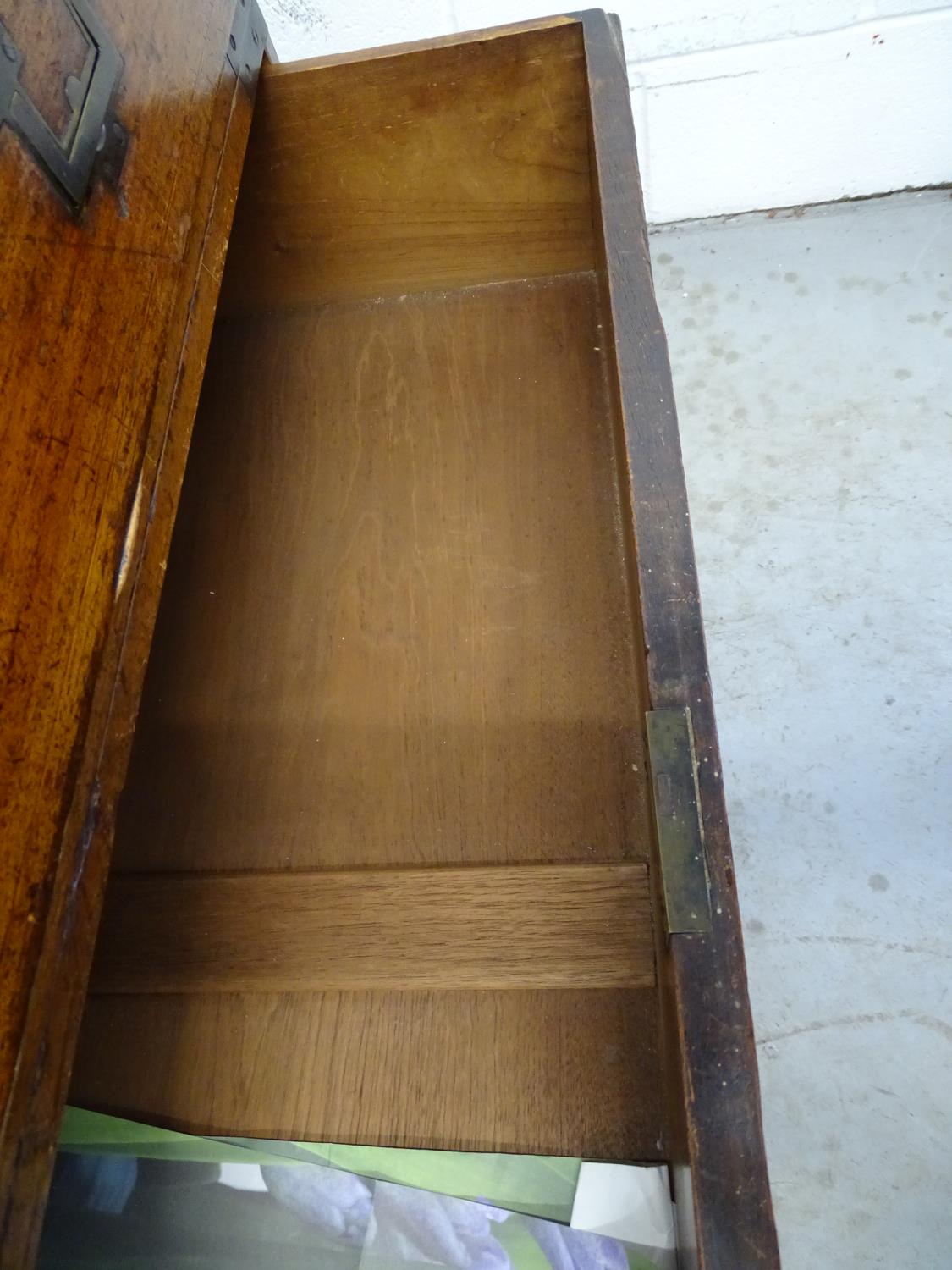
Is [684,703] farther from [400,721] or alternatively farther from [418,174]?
[418,174]

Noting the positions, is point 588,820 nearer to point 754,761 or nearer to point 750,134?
point 754,761

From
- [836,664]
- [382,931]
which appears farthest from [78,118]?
[836,664]

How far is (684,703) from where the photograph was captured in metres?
0.49

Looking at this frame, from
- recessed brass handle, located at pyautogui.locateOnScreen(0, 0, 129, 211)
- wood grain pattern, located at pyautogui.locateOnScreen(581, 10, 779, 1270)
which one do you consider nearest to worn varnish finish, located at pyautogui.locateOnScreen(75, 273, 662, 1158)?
wood grain pattern, located at pyautogui.locateOnScreen(581, 10, 779, 1270)

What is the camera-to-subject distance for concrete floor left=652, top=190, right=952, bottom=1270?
2.82 ft

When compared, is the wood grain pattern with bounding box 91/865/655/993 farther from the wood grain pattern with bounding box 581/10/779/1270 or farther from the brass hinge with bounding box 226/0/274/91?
the brass hinge with bounding box 226/0/274/91

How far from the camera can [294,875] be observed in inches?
25.6

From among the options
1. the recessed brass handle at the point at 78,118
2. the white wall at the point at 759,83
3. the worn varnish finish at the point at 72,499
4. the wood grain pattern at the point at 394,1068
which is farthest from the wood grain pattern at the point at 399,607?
the white wall at the point at 759,83

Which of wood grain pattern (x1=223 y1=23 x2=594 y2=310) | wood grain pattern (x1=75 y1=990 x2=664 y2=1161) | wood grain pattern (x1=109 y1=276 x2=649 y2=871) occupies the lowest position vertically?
wood grain pattern (x1=75 y1=990 x2=664 y2=1161)

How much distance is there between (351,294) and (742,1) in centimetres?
69

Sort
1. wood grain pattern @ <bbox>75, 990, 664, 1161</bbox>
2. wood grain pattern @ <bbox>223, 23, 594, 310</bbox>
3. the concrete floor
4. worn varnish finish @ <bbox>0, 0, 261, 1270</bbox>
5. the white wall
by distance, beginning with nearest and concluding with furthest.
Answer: worn varnish finish @ <bbox>0, 0, 261, 1270</bbox>
wood grain pattern @ <bbox>75, 990, 664, 1161</bbox>
wood grain pattern @ <bbox>223, 23, 594, 310</bbox>
the concrete floor
the white wall

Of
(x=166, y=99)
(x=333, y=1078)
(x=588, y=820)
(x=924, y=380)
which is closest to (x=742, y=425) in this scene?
(x=924, y=380)

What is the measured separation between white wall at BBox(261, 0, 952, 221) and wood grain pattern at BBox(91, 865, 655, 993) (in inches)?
42.6

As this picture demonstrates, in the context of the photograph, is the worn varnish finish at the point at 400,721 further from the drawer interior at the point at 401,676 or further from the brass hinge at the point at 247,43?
the brass hinge at the point at 247,43
